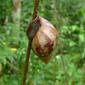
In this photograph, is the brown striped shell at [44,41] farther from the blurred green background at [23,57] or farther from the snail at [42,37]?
the blurred green background at [23,57]

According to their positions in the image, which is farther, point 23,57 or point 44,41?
point 23,57

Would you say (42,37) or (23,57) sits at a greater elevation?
(42,37)

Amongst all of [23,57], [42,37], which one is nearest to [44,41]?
[42,37]

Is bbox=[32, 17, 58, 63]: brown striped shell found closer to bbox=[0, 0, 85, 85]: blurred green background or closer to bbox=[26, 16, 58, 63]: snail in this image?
bbox=[26, 16, 58, 63]: snail

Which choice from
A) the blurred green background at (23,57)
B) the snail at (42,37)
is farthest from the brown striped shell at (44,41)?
the blurred green background at (23,57)

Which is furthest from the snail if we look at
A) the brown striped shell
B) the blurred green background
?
the blurred green background

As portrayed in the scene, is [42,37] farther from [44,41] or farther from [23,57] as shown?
[23,57]

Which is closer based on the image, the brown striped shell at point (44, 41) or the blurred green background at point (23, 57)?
the brown striped shell at point (44, 41)
